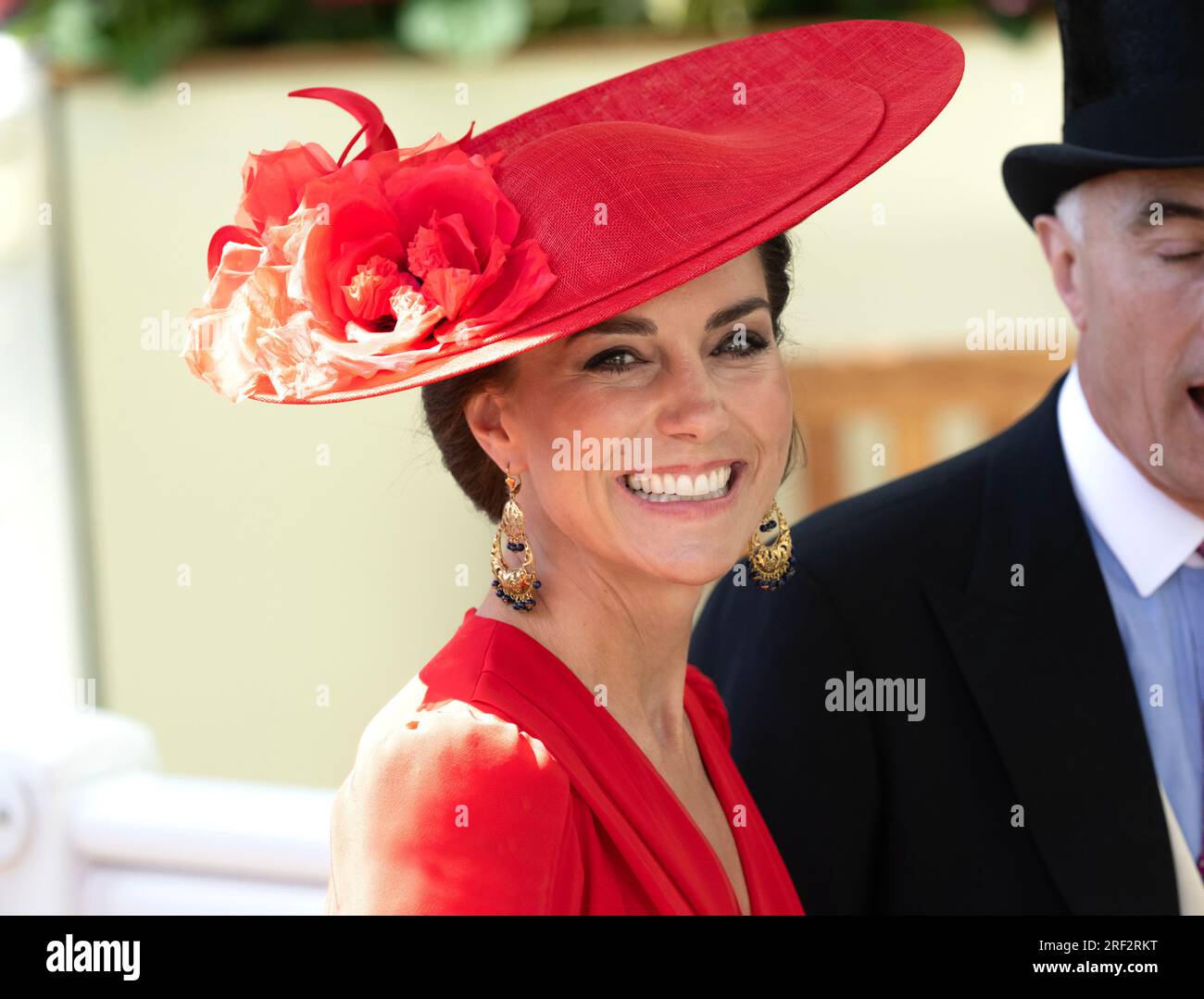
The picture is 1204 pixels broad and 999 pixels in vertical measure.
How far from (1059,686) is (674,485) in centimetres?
57

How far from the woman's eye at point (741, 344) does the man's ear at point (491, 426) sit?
0.18 m

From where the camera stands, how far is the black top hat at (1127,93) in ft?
5.15

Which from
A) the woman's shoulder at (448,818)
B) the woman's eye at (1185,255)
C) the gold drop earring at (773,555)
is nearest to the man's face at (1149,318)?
the woman's eye at (1185,255)

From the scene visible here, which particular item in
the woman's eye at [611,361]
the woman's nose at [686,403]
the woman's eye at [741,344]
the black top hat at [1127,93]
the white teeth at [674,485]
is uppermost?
the black top hat at [1127,93]

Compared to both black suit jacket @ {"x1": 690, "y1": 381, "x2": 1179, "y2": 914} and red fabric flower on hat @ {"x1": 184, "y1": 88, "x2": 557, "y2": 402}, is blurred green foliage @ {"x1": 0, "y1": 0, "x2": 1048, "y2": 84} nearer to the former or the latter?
black suit jacket @ {"x1": 690, "y1": 381, "x2": 1179, "y2": 914}

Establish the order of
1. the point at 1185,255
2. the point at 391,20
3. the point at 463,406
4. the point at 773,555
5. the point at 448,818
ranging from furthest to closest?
the point at 391,20
the point at 1185,255
the point at 773,555
the point at 463,406
the point at 448,818

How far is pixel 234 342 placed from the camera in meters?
1.21

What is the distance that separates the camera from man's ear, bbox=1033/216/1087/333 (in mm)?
1703

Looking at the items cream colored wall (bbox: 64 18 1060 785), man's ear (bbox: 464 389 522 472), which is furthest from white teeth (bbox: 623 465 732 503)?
cream colored wall (bbox: 64 18 1060 785)

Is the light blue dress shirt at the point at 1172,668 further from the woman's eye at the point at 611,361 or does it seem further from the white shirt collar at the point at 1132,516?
the woman's eye at the point at 611,361

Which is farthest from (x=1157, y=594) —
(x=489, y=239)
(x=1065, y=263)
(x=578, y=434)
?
(x=489, y=239)

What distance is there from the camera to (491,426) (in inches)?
51.2

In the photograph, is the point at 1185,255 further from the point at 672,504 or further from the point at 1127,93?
the point at 672,504
